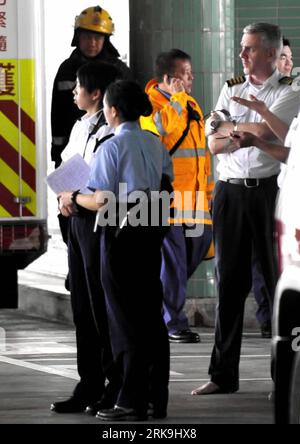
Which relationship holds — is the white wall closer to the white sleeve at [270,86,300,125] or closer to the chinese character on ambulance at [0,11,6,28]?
the chinese character on ambulance at [0,11,6,28]

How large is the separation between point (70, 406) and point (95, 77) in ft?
5.78

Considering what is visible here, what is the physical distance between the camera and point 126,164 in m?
8.48

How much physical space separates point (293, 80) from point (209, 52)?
11.6ft

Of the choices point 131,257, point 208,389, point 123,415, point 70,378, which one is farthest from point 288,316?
point 70,378

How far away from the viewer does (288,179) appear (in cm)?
634

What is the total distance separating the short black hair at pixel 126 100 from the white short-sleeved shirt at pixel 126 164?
90mm

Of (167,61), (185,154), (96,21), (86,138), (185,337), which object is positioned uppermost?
(96,21)

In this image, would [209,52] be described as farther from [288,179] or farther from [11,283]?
[288,179]

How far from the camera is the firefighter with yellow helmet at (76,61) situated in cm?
1308

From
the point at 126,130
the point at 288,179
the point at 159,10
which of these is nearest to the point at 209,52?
the point at 159,10

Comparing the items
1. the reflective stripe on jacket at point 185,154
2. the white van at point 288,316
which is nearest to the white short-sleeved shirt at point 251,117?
the reflective stripe on jacket at point 185,154

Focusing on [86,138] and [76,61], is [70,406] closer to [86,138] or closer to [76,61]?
[86,138]

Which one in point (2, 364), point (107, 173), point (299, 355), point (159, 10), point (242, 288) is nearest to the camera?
point (299, 355)

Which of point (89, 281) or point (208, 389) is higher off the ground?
point (89, 281)
